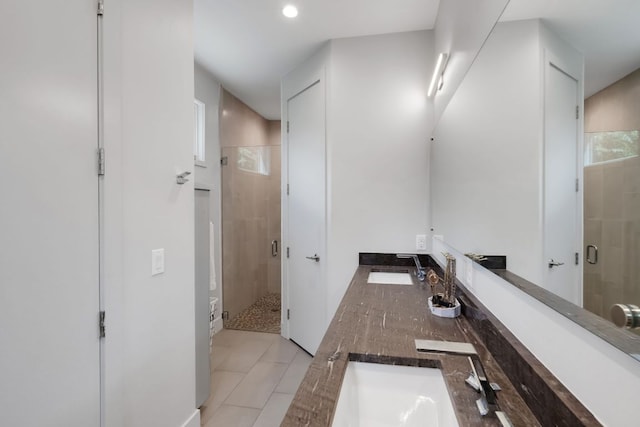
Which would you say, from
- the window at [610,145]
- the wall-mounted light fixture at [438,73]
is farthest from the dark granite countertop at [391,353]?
the wall-mounted light fixture at [438,73]

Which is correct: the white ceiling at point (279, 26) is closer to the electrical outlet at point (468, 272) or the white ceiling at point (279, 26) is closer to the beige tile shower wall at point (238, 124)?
the beige tile shower wall at point (238, 124)

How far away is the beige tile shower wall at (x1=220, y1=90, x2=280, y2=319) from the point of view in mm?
3486

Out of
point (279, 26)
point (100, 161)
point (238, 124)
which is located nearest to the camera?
point (100, 161)

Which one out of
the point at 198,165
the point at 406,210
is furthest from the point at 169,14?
the point at 406,210

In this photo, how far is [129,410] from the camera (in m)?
1.29

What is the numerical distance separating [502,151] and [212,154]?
9.65ft

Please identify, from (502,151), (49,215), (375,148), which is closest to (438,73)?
(375,148)

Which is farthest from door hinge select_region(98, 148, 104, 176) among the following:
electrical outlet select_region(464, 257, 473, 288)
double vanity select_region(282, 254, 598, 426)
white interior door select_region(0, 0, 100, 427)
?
electrical outlet select_region(464, 257, 473, 288)

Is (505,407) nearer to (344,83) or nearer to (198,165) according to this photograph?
(344,83)

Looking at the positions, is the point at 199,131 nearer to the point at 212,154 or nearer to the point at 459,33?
the point at 212,154

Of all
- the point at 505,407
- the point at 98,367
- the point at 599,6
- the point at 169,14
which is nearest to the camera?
the point at 599,6

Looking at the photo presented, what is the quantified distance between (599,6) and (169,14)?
179 centimetres

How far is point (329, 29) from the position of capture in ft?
7.73

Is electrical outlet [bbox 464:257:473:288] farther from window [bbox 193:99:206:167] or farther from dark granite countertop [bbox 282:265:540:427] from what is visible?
window [bbox 193:99:206:167]
